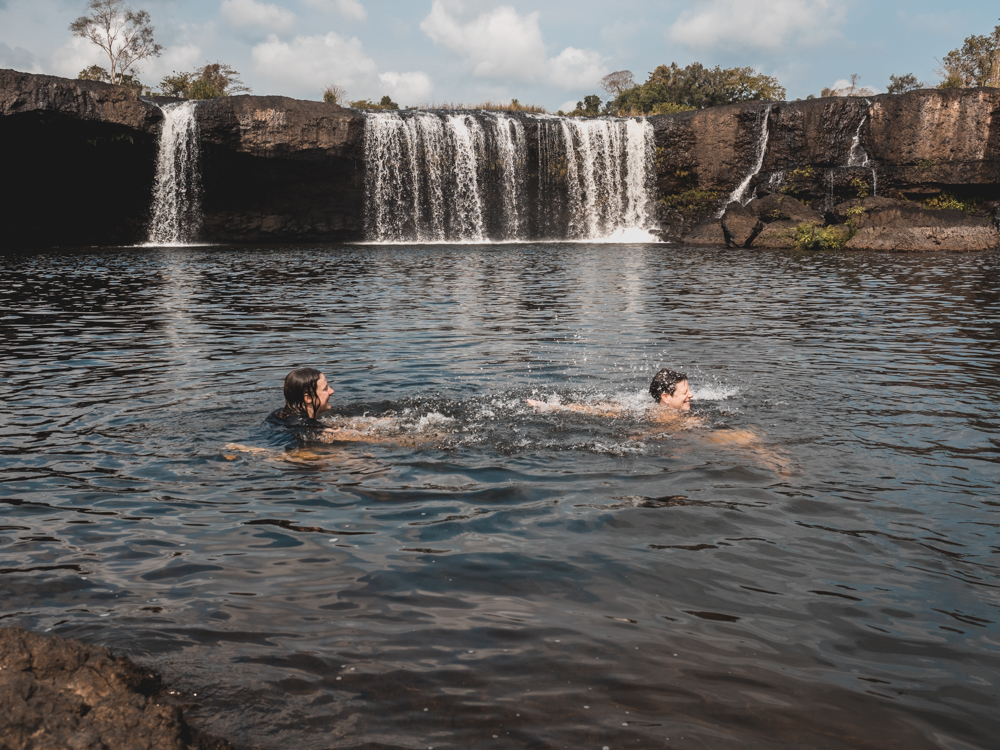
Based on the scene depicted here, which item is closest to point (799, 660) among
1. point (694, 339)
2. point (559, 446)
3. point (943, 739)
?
point (943, 739)

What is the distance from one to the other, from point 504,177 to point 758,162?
45.3 ft

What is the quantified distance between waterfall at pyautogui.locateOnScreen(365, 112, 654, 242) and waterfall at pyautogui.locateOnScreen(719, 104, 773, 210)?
4.66m

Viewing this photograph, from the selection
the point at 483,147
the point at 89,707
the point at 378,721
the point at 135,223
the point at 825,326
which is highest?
the point at 483,147

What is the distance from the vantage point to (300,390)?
25.1ft

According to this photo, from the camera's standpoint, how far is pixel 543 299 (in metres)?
18.6

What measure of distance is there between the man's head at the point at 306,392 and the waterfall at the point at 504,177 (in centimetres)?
3534

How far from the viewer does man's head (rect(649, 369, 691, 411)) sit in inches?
313

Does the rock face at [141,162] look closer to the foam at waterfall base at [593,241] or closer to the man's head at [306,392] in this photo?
the foam at waterfall base at [593,241]

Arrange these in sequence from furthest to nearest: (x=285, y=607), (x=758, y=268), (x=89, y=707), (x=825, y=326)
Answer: (x=758, y=268) → (x=825, y=326) → (x=285, y=607) → (x=89, y=707)

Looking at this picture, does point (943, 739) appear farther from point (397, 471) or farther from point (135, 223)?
point (135, 223)

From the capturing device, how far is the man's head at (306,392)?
7.64 metres

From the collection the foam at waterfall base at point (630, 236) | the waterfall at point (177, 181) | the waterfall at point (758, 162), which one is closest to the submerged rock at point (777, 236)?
the waterfall at point (758, 162)

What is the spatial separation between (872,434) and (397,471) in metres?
4.58

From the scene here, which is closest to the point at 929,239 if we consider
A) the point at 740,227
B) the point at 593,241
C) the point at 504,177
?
the point at 740,227
